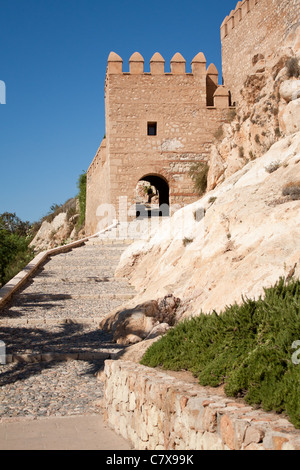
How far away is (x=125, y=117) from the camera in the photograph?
69.7 ft

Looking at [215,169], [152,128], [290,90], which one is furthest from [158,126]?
[290,90]

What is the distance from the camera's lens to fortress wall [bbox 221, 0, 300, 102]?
640 inches

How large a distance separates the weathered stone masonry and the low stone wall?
16346 millimetres

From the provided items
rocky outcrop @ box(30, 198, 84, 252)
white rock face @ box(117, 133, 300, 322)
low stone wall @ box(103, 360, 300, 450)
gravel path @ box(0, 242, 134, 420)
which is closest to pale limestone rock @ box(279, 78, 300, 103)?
white rock face @ box(117, 133, 300, 322)

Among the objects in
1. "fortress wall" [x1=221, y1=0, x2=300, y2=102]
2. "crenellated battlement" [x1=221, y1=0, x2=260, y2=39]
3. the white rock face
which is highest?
A: "crenellated battlement" [x1=221, y1=0, x2=260, y2=39]

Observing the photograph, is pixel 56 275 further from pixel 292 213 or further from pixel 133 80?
pixel 133 80

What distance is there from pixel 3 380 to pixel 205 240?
4281 millimetres

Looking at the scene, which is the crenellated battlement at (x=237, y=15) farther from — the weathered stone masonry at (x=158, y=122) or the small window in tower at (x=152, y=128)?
the small window in tower at (x=152, y=128)

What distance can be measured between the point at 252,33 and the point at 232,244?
14.0 metres

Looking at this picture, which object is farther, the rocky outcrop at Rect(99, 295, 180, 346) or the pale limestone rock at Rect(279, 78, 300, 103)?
the pale limestone rock at Rect(279, 78, 300, 103)

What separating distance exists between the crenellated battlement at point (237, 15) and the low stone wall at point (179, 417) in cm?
1775

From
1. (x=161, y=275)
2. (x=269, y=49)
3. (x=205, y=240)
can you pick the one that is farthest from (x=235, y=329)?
(x=269, y=49)

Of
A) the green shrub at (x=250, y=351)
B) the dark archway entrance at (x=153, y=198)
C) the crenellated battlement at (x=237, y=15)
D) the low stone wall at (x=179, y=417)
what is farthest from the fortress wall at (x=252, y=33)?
the low stone wall at (x=179, y=417)

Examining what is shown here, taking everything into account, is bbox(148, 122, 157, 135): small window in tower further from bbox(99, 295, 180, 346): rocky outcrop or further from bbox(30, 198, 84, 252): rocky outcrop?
bbox(99, 295, 180, 346): rocky outcrop
